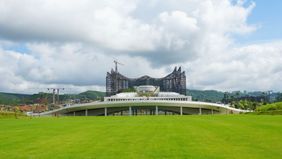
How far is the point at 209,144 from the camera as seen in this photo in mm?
15820

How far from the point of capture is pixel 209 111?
438 ft

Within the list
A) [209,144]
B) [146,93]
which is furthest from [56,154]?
[146,93]

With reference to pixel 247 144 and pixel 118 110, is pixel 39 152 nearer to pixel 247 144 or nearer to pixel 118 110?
pixel 247 144

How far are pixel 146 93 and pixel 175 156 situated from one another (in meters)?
157

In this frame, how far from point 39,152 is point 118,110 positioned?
397 ft

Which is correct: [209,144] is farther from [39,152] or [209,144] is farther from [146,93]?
[146,93]

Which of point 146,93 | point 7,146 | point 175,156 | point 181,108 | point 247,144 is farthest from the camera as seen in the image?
point 146,93

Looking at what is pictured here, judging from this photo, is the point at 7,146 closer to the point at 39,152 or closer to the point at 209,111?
the point at 39,152

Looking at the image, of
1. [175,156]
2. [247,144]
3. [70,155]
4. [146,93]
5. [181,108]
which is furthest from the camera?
[146,93]

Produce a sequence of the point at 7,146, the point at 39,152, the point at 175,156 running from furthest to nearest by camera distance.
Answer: the point at 7,146, the point at 39,152, the point at 175,156

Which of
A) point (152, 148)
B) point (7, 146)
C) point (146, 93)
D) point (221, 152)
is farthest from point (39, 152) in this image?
point (146, 93)

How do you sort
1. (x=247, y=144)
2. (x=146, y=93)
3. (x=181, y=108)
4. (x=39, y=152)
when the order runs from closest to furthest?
(x=39, y=152), (x=247, y=144), (x=181, y=108), (x=146, y=93)

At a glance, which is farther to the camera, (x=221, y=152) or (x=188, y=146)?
(x=188, y=146)

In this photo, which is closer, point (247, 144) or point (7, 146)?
point (247, 144)
